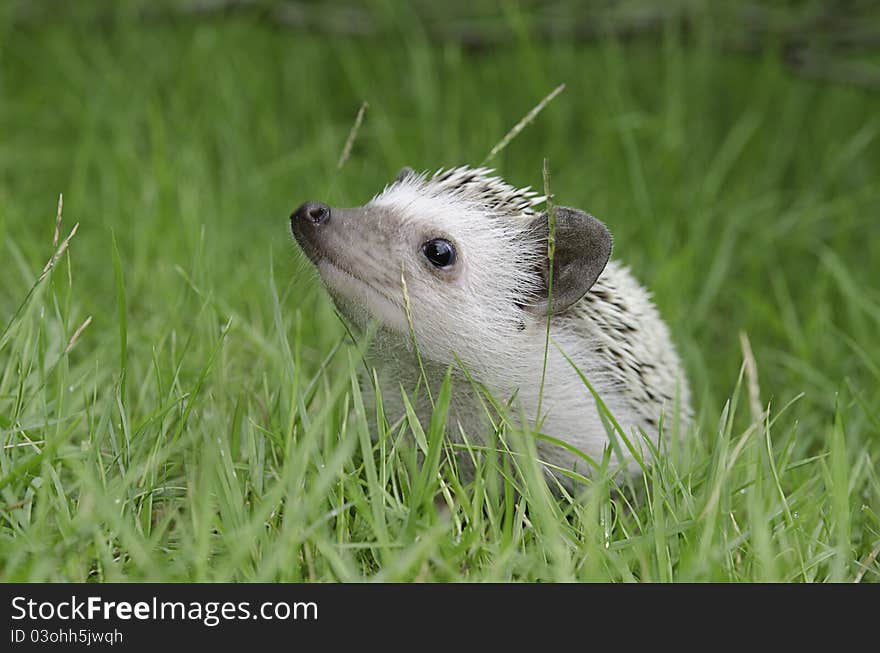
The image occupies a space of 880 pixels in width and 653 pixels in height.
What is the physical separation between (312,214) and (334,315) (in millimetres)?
1205

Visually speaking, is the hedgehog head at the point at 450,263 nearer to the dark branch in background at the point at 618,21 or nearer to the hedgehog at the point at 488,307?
the hedgehog at the point at 488,307

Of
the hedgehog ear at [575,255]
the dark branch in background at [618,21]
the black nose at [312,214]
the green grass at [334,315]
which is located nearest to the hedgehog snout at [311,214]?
the black nose at [312,214]

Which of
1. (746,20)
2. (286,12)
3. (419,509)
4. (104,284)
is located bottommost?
(419,509)

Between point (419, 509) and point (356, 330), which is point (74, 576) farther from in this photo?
point (356, 330)

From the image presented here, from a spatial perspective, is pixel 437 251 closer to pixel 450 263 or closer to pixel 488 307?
pixel 450 263

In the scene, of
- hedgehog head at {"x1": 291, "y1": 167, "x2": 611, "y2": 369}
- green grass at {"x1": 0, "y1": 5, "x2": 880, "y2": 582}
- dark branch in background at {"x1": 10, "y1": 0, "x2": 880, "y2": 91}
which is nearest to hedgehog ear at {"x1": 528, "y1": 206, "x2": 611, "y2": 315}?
hedgehog head at {"x1": 291, "y1": 167, "x2": 611, "y2": 369}

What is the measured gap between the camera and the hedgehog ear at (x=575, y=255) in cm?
281

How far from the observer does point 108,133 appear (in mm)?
5375

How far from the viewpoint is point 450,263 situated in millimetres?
2896

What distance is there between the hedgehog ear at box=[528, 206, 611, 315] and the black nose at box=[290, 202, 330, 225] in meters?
0.61

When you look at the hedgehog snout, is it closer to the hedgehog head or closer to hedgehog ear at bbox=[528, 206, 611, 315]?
the hedgehog head

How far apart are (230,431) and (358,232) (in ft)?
2.03

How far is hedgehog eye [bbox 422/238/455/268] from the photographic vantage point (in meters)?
2.87
